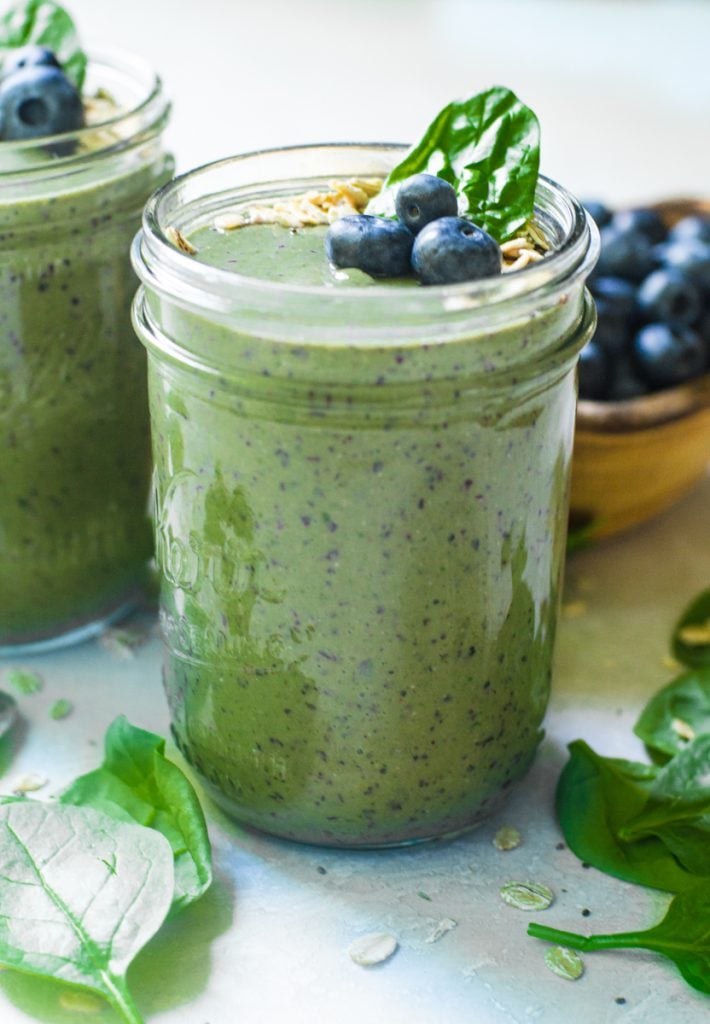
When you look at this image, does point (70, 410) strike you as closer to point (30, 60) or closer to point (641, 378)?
point (30, 60)

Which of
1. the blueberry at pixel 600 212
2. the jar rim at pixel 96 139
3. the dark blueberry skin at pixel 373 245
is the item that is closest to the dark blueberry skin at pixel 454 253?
the dark blueberry skin at pixel 373 245

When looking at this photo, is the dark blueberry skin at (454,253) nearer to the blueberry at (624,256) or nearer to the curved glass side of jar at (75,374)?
the curved glass side of jar at (75,374)

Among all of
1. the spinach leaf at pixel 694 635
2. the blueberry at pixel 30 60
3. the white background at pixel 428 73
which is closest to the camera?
the blueberry at pixel 30 60

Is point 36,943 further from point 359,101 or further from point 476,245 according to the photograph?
point 359,101

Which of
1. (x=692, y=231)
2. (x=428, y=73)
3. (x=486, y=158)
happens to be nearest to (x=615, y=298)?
(x=692, y=231)

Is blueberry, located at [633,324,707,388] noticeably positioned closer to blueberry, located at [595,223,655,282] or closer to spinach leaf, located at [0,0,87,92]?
blueberry, located at [595,223,655,282]

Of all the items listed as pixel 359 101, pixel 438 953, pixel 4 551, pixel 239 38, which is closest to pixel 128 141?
pixel 4 551

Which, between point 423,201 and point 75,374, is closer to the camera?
point 423,201
